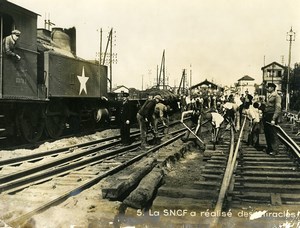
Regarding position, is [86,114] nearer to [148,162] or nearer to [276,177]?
[148,162]

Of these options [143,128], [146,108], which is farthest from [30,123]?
[146,108]

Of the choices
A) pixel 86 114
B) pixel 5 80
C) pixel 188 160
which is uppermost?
pixel 5 80

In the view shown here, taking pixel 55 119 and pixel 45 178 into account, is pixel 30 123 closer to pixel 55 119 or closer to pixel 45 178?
pixel 55 119

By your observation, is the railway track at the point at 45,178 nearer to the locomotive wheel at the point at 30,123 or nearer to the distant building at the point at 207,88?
the locomotive wheel at the point at 30,123

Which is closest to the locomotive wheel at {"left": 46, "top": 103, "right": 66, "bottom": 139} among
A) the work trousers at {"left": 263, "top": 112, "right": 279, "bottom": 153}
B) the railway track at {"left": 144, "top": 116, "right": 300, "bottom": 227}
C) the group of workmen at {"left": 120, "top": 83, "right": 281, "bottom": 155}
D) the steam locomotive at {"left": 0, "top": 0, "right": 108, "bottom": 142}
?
the steam locomotive at {"left": 0, "top": 0, "right": 108, "bottom": 142}

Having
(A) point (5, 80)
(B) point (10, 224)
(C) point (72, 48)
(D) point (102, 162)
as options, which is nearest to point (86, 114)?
(C) point (72, 48)

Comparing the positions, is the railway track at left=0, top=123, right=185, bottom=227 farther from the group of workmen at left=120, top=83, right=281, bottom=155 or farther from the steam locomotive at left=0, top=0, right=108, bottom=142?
the steam locomotive at left=0, top=0, right=108, bottom=142

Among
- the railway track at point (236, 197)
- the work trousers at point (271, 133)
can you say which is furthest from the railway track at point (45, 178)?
the work trousers at point (271, 133)
